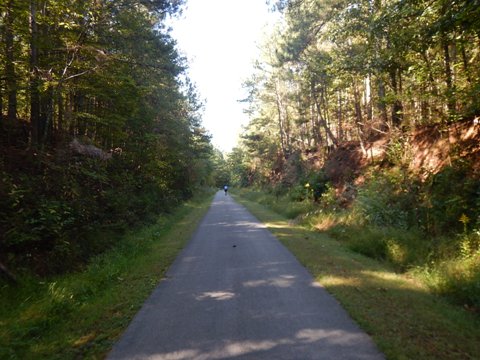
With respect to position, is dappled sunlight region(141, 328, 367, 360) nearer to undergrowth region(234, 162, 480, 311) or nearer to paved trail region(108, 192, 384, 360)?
paved trail region(108, 192, 384, 360)

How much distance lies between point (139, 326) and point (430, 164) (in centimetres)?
1022

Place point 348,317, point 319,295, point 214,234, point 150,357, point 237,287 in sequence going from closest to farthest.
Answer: point 150,357
point 348,317
point 319,295
point 237,287
point 214,234

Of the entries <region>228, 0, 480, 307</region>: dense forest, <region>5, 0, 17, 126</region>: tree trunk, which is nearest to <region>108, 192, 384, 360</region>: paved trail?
<region>228, 0, 480, 307</region>: dense forest

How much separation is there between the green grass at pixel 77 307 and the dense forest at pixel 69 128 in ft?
2.12

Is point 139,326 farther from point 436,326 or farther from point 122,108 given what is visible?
point 122,108

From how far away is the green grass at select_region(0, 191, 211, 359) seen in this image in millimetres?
4516

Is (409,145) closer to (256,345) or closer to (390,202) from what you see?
(390,202)

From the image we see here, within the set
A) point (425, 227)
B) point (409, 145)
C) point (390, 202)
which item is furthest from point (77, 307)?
point (409, 145)

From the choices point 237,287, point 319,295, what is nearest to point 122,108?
point 237,287

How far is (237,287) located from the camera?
22.1 feet

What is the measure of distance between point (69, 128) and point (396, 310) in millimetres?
14030

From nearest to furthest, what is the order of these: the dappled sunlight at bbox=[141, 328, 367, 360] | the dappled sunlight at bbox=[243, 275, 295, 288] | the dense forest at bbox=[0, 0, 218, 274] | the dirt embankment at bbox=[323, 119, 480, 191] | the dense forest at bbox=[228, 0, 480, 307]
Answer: the dappled sunlight at bbox=[141, 328, 367, 360], the dappled sunlight at bbox=[243, 275, 295, 288], the dense forest at bbox=[228, 0, 480, 307], the dense forest at bbox=[0, 0, 218, 274], the dirt embankment at bbox=[323, 119, 480, 191]

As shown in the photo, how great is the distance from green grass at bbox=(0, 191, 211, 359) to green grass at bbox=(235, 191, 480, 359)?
3.51m

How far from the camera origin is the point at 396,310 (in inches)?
211
